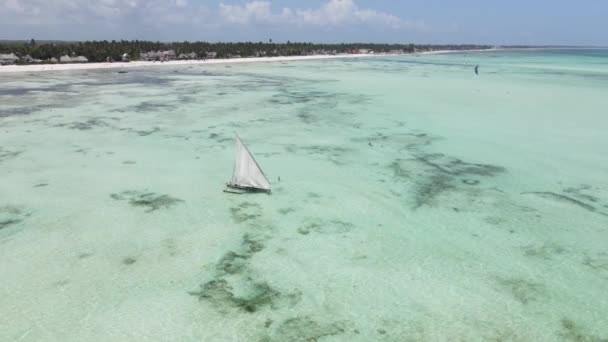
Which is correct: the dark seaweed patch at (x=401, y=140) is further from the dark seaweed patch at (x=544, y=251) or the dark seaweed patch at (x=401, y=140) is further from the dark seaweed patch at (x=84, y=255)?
the dark seaweed patch at (x=84, y=255)

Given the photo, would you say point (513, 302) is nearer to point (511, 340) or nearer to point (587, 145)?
point (511, 340)

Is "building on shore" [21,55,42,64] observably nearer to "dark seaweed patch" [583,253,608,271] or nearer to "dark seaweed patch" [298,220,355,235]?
"dark seaweed patch" [298,220,355,235]

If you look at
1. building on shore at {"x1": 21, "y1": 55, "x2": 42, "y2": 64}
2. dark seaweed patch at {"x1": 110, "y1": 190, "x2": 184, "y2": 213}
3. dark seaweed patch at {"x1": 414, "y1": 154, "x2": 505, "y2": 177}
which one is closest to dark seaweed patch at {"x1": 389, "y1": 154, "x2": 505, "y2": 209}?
dark seaweed patch at {"x1": 414, "y1": 154, "x2": 505, "y2": 177}

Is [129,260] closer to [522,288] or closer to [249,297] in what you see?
[249,297]

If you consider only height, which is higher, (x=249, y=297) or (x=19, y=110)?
(x=19, y=110)

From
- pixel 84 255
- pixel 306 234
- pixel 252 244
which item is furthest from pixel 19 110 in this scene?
pixel 306 234

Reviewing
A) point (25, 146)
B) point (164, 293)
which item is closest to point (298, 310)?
point (164, 293)
